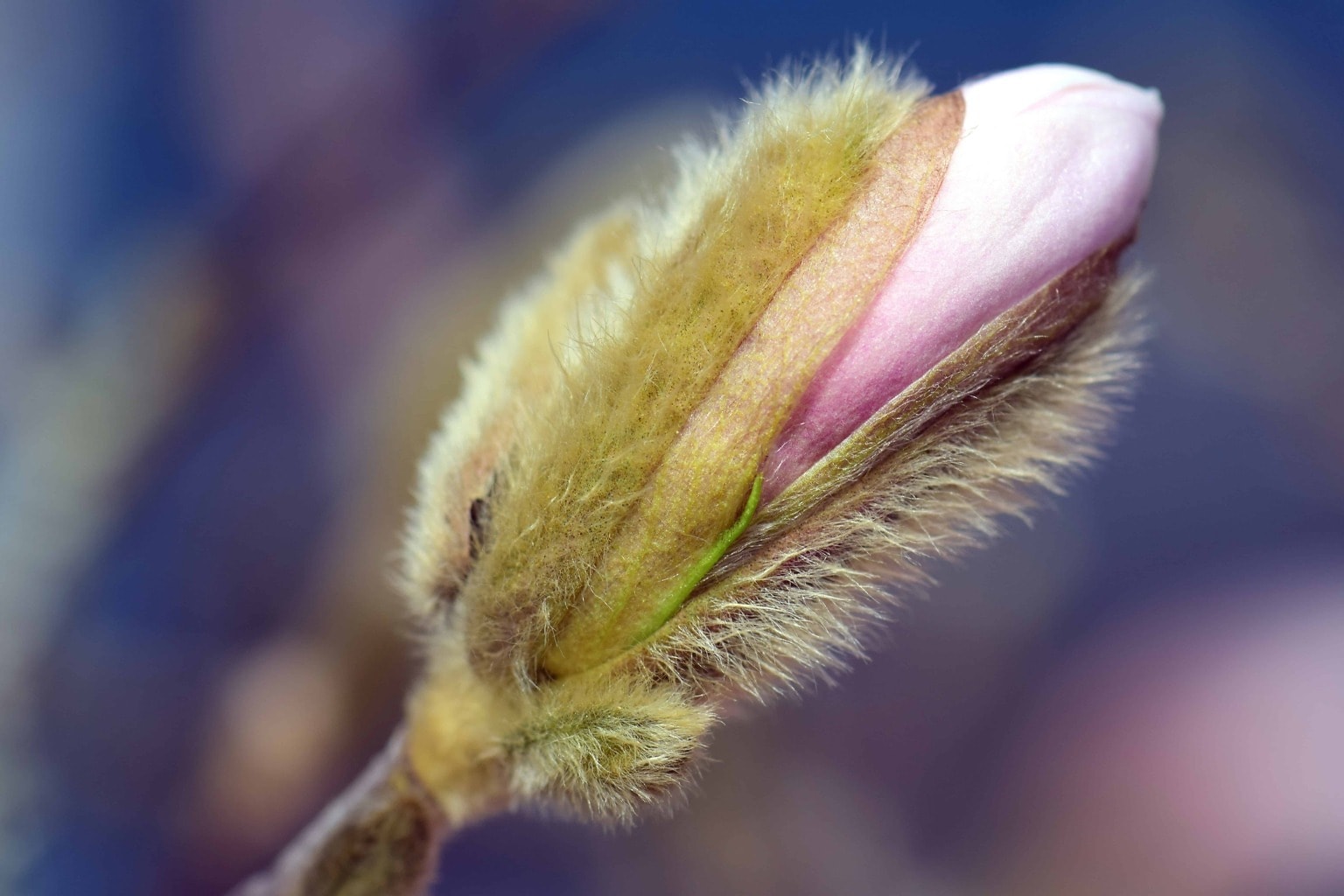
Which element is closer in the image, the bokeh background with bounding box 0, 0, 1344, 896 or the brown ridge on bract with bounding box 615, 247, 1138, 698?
the brown ridge on bract with bounding box 615, 247, 1138, 698

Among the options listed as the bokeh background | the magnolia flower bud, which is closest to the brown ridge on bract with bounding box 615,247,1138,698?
the magnolia flower bud

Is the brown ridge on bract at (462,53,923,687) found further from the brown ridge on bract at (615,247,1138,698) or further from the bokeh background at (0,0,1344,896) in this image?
the bokeh background at (0,0,1344,896)

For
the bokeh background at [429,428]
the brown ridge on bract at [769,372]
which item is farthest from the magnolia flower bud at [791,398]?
the bokeh background at [429,428]

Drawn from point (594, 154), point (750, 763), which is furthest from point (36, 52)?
point (750, 763)

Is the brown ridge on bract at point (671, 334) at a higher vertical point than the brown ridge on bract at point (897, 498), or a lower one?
higher

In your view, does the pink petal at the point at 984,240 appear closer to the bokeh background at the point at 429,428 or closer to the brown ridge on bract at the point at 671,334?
the brown ridge on bract at the point at 671,334

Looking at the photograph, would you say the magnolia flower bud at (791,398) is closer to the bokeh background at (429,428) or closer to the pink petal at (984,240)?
the pink petal at (984,240)

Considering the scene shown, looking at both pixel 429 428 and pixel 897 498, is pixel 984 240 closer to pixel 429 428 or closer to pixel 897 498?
pixel 897 498

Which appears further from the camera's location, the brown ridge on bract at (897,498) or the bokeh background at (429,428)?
the bokeh background at (429,428)
